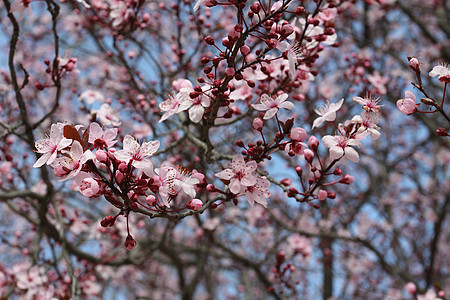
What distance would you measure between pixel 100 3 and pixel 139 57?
59.3 inches

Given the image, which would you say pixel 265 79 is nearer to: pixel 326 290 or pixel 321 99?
pixel 321 99

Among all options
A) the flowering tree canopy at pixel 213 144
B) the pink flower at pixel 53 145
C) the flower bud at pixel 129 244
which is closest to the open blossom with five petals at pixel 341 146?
the flowering tree canopy at pixel 213 144

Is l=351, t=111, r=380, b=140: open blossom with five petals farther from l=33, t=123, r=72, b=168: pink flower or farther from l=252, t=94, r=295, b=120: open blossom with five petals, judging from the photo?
l=33, t=123, r=72, b=168: pink flower

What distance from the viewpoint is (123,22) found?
10.9 feet

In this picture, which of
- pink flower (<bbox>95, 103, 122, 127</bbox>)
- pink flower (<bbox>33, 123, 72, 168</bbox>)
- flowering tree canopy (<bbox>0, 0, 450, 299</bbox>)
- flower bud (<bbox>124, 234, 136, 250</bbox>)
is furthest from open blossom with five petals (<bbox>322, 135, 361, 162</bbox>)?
pink flower (<bbox>95, 103, 122, 127</bbox>)

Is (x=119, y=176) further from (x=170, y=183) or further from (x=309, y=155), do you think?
(x=309, y=155)

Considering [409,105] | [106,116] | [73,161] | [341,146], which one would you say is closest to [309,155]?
[341,146]

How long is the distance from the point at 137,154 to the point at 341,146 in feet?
3.11

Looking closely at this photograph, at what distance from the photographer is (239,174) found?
1.86m

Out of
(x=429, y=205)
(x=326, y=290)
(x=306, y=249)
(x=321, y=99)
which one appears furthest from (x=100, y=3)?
(x=429, y=205)

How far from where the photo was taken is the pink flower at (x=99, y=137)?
1.69 m

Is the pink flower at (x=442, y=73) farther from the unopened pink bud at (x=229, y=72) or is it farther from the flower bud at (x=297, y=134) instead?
the unopened pink bud at (x=229, y=72)

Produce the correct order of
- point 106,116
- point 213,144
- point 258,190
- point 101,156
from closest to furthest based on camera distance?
1. point 101,156
2. point 258,190
3. point 106,116
4. point 213,144

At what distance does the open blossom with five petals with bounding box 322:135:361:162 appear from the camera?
5.95 feet
